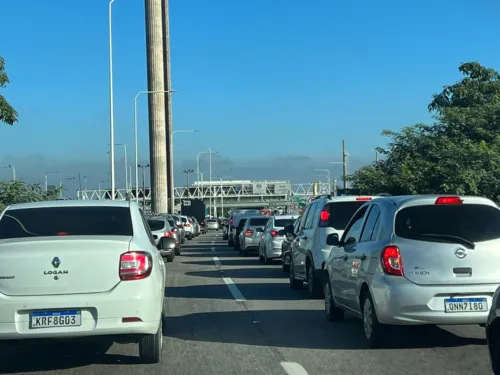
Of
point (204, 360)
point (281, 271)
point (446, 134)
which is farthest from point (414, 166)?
point (204, 360)

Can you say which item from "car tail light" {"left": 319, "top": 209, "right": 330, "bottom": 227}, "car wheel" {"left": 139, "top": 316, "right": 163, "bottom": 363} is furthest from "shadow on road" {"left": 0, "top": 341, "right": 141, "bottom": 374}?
"car tail light" {"left": 319, "top": 209, "right": 330, "bottom": 227}

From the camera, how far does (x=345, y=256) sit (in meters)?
10.2

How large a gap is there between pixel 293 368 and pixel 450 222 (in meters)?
2.55

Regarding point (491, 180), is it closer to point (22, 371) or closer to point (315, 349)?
point (315, 349)

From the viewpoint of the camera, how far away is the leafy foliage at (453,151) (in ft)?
72.4

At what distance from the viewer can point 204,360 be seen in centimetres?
844

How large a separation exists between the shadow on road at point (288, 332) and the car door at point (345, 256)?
518mm

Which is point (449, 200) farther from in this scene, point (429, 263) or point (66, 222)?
point (66, 222)

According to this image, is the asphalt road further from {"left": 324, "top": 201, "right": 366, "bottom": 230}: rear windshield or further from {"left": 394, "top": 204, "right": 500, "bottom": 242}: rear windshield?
{"left": 324, "top": 201, "right": 366, "bottom": 230}: rear windshield

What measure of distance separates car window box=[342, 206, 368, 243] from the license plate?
181 centimetres

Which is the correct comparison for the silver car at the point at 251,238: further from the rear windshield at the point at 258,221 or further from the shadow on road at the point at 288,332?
the shadow on road at the point at 288,332

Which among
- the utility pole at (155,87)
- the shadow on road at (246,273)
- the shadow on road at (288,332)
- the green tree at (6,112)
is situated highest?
the utility pole at (155,87)

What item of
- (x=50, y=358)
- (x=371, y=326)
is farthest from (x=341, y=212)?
(x=50, y=358)

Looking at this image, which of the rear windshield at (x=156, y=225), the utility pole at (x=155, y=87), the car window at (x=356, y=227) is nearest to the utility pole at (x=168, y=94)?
the utility pole at (x=155, y=87)
